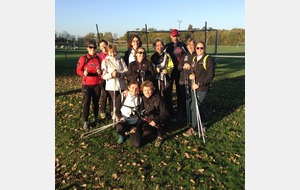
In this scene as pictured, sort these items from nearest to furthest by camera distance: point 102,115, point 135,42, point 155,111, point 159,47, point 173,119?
point 155,111, point 135,42, point 159,47, point 173,119, point 102,115

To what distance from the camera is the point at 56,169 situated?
5730mm

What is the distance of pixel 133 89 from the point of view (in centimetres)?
662

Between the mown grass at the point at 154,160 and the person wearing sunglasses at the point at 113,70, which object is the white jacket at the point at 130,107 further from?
the mown grass at the point at 154,160

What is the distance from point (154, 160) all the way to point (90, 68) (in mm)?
2933

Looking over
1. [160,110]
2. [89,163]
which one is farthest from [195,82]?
[89,163]

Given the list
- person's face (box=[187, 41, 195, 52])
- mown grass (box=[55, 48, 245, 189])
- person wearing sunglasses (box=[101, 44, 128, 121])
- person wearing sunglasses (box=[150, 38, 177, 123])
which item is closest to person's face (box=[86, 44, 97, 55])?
person wearing sunglasses (box=[101, 44, 128, 121])

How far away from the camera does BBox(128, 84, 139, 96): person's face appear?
6591 millimetres

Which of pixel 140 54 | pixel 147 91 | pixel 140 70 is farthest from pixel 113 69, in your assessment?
pixel 147 91

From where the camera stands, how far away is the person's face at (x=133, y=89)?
6.59 m

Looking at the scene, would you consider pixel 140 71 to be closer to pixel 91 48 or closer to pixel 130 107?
pixel 130 107

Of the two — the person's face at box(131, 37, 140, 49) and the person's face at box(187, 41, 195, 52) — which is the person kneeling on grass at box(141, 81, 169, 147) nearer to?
the person's face at box(131, 37, 140, 49)

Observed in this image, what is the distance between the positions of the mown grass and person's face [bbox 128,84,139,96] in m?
1.26

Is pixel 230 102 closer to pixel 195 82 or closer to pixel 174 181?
pixel 195 82

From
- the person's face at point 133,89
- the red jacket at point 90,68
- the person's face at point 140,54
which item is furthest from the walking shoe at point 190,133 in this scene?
the red jacket at point 90,68
